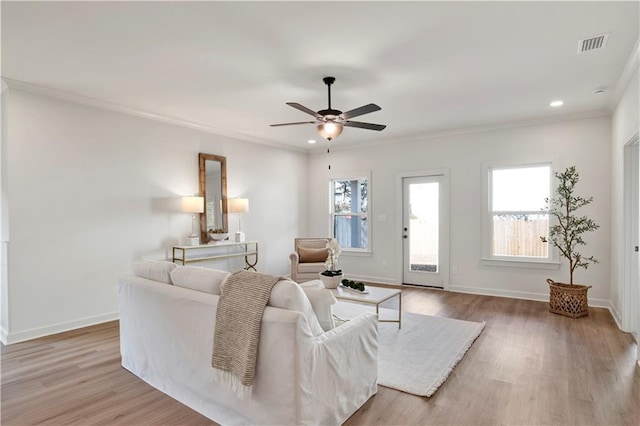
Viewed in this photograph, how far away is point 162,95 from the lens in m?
4.21

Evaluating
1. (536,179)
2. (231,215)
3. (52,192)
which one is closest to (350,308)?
(231,215)

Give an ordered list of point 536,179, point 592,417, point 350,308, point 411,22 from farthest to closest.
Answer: point 536,179
point 350,308
point 411,22
point 592,417

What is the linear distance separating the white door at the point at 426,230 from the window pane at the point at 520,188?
2.54 ft

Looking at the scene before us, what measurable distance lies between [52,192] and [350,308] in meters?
3.84

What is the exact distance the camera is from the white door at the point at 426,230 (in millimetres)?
6152

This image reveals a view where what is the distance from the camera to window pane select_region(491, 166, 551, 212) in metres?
5.37

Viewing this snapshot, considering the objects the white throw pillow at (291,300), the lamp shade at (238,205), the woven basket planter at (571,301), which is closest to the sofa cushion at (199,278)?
the white throw pillow at (291,300)

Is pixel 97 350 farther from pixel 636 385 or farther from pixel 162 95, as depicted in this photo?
pixel 636 385

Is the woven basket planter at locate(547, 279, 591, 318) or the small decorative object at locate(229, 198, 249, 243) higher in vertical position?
the small decorative object at locate(229, 198, 249, 243)

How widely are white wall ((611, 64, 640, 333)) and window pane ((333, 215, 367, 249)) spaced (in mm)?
3799

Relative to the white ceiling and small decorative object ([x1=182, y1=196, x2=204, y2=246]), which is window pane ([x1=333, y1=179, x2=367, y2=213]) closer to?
the white ceiling

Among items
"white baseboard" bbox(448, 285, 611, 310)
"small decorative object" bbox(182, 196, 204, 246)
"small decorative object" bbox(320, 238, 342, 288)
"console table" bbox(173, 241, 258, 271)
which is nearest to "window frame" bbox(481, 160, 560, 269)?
"white baseboard" bbox(448, 285, 611, 310)

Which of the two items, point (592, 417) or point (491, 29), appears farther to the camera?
point (491, 29)

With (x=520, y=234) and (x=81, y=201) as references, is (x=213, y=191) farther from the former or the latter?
(x=520, y=234)
